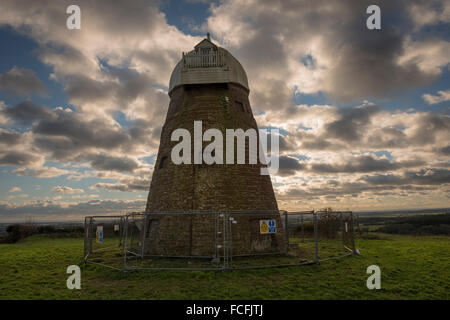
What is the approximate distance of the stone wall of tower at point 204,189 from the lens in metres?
13.5

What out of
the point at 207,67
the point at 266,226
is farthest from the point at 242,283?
the point at 207,67

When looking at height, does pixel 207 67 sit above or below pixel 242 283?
above

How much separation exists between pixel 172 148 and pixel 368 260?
11822 mm

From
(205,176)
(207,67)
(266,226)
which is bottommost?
(266,226)

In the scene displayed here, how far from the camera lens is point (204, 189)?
45.7 feet

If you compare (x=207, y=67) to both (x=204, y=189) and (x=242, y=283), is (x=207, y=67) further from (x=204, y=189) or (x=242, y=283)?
(x=242, y=283)

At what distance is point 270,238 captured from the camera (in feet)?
47.2

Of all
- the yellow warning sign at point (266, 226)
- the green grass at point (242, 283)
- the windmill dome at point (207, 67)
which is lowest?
the green grass at point (242, 283)

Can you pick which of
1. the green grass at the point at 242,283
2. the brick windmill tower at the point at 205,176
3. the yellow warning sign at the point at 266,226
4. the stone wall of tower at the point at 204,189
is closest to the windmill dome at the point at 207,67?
the brick windmill tower at the point at 205,176

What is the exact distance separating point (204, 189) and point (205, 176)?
70 cm

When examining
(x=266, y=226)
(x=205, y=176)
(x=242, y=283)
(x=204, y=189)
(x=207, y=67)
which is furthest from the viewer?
(x=207, y=67)

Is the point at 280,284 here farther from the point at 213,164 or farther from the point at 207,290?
the point at 213,164

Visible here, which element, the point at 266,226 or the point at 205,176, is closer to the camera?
the point at 266,226

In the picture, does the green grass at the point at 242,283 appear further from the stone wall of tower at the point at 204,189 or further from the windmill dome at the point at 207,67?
the windmill dome at the point at 207,67
